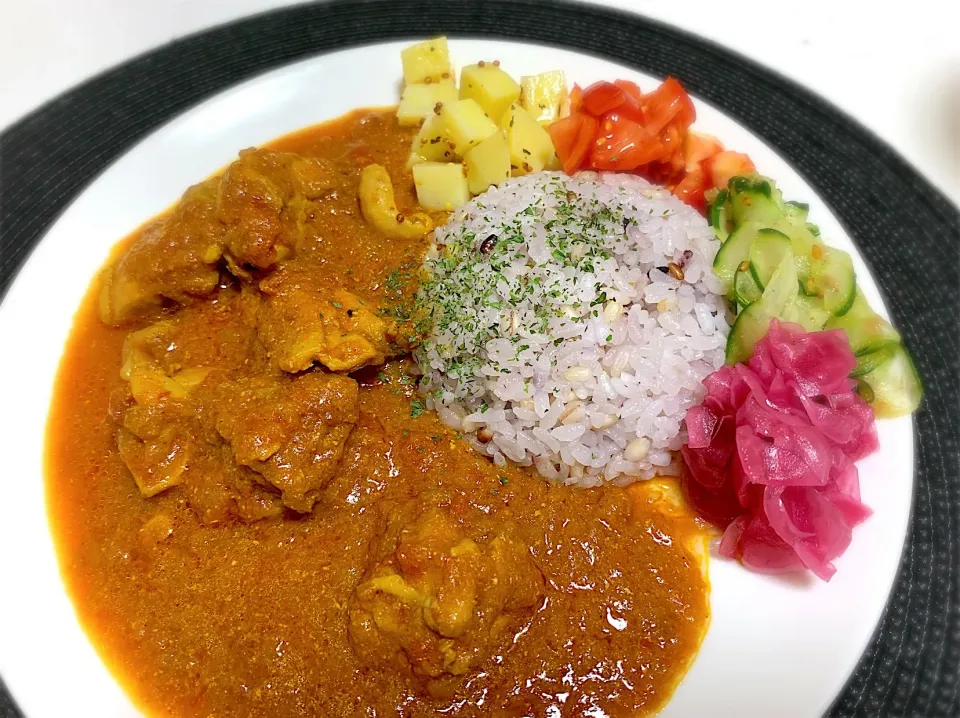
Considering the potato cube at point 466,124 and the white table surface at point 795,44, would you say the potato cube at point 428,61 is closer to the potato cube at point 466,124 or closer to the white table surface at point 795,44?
the potato cube at point 466,124

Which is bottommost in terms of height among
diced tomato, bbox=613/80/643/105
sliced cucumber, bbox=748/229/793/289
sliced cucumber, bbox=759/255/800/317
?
sliced cucumber, bbox=759/255/800/317

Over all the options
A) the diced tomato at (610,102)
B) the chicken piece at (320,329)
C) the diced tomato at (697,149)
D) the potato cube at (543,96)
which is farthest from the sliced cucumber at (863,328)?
the chicken piece at (320,329)

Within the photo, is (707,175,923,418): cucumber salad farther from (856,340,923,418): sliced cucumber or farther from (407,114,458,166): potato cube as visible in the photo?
(407,114,458,166): potato cube

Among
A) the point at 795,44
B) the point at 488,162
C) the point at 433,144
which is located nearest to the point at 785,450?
the point at 488,162

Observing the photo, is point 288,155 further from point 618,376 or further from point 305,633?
point 305,633

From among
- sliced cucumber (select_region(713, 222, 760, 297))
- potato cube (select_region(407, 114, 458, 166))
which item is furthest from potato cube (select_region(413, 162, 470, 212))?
sliced cucumber (select_region(713, 222, 760, 297))

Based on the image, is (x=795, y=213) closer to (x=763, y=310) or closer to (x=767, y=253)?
(x=767, y=253)

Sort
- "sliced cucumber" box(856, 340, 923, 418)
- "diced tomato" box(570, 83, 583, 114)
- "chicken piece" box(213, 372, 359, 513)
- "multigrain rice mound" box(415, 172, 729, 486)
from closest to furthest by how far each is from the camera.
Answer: "chicken piece" box(213, 372, 359, 513), "sliced cucumber" box(856, 340, 923, 418), "multigrain rice mound" box(415, 172, 729, 486), "diced tomato" box(570, 83, 583, 114)
